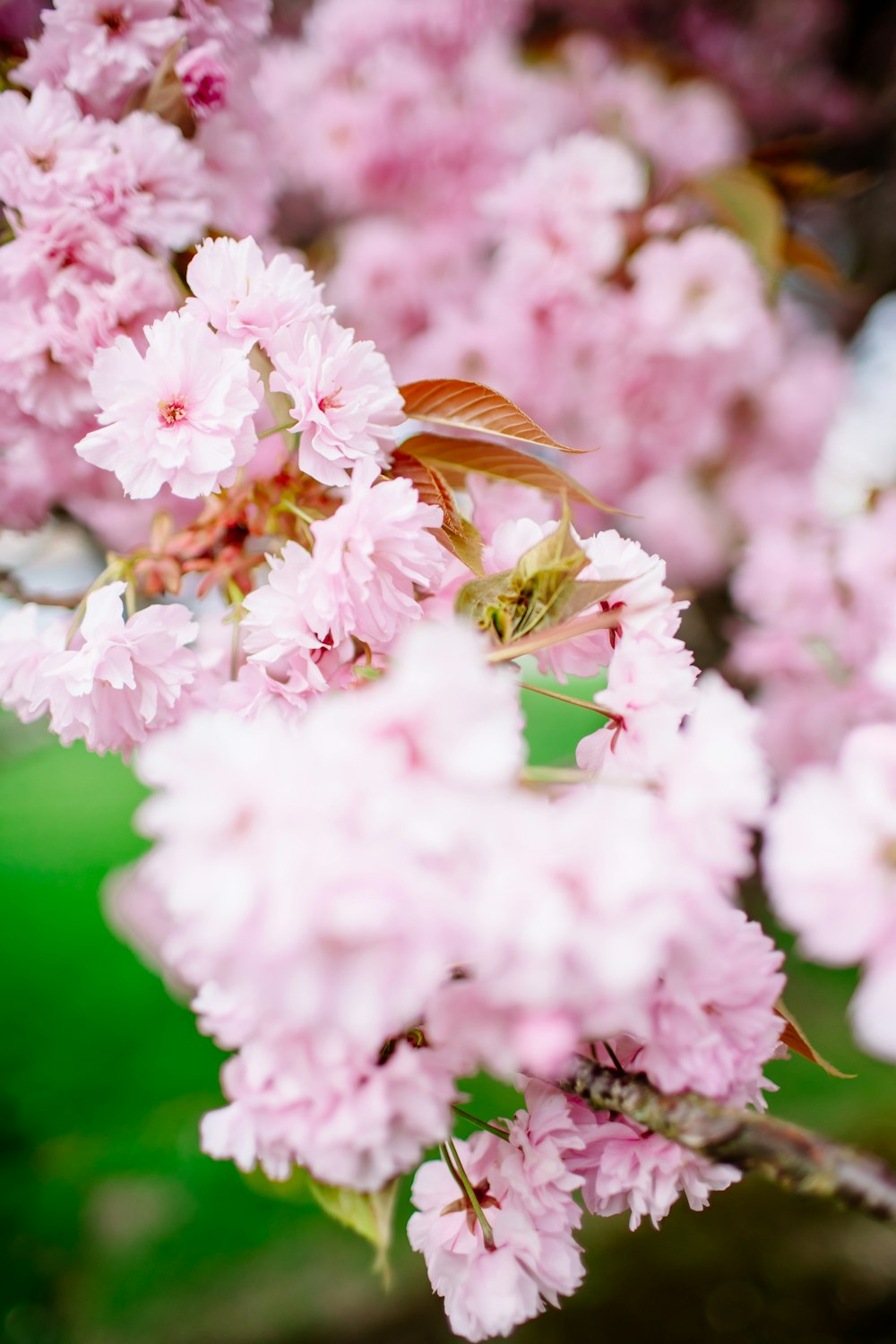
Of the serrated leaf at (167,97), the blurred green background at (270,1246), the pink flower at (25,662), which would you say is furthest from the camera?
the blurred green background at (270,1246)

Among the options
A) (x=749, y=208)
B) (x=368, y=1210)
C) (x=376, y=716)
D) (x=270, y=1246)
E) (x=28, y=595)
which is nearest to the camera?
(x=376, y=716)

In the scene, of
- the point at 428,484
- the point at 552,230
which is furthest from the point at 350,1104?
the point at 552,230

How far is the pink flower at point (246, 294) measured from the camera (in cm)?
62

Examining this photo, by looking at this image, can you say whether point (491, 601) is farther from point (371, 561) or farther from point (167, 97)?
point (167, 97)

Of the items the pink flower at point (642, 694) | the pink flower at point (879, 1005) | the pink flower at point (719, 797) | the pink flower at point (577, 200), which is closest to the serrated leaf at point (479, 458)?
the pink flower at point (642, 694)

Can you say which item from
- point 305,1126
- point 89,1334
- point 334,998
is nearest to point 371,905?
point 334,998

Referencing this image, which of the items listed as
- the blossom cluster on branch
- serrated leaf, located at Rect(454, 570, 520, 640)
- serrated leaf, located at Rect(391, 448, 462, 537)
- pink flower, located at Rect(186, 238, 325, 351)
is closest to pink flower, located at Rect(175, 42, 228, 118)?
the blossom cluster on branch

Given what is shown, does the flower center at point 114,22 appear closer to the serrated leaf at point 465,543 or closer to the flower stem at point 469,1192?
the serrated leaf at point 465,543

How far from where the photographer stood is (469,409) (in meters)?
0.72

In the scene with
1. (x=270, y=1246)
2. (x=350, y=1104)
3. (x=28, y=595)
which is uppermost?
(x=350, y=1104)

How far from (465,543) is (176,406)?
0.71 ft

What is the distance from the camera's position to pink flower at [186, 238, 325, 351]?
62 centimetres

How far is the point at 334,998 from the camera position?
14.3 inches

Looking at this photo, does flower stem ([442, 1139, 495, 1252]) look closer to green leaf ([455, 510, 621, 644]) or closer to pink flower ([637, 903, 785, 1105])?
pink flower ([637, 903, 785, 1105])
